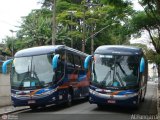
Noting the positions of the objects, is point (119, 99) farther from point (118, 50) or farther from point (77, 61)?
point (77, 61)

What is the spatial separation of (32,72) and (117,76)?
397 centimetres

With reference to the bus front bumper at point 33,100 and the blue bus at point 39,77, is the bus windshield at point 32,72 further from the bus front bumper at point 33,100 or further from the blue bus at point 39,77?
the bus front bumper at point 33,100

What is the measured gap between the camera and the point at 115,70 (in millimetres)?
18969

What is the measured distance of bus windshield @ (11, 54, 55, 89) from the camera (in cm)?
1867

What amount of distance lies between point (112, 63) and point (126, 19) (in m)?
15.2

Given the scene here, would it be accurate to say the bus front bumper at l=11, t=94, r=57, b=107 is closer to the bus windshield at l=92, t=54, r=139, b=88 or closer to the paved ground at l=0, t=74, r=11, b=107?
the bus windshield at l=92, t=54, r=139, b=88

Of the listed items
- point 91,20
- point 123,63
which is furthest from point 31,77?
point 91,20

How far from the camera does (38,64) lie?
19.0m

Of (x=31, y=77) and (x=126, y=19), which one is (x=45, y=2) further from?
(x=31, y=77)

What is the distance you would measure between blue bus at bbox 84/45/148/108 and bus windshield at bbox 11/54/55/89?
216cm

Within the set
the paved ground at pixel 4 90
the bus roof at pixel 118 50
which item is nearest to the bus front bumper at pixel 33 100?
the paved ground at pixel 4 90

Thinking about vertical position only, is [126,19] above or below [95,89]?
above

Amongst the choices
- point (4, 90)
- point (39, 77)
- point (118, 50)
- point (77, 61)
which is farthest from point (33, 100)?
point (77, 61)

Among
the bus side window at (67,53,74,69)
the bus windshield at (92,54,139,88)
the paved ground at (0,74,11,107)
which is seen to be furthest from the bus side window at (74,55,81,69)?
the paved ground at (0,74,11,107)
